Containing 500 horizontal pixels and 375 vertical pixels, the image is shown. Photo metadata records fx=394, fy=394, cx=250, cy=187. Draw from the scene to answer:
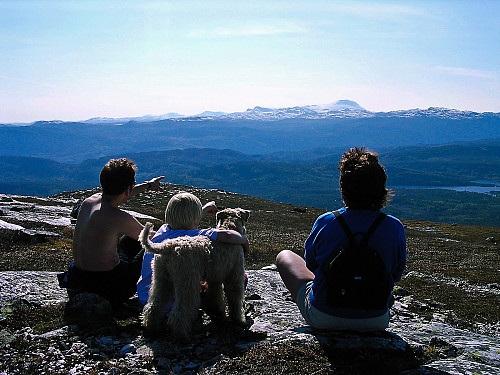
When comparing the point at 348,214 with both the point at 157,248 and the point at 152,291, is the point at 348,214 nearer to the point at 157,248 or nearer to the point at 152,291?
the point at 157,248

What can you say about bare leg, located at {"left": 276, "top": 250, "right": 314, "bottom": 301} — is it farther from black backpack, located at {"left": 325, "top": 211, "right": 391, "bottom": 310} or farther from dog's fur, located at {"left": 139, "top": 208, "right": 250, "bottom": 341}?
black backpack, located at {"left": 325, "top": 211, "right": 391, "bottom": 310}

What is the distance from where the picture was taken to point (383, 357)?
5602mm

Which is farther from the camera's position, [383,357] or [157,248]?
[157,248]

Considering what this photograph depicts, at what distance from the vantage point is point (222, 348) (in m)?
6.45

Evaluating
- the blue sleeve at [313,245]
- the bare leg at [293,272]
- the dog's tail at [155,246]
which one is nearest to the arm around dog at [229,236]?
the dog's tail at [155,246]

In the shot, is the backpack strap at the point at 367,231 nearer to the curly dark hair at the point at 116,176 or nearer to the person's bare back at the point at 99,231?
the curly dark hair at the point at 116,176

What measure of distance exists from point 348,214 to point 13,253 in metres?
14.8

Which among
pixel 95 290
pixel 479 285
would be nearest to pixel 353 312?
pixel 95 290

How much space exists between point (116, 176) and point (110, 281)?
7.45 feet

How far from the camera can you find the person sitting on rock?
18.8 feet

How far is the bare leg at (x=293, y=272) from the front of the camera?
7.19 meters

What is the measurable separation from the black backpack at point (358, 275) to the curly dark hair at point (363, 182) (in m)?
0.31

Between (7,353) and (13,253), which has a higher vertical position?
(7,353)

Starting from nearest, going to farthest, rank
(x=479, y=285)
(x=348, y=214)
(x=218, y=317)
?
(x=348, y=214) < (x=218, y=317) < (x=479, y=285)
